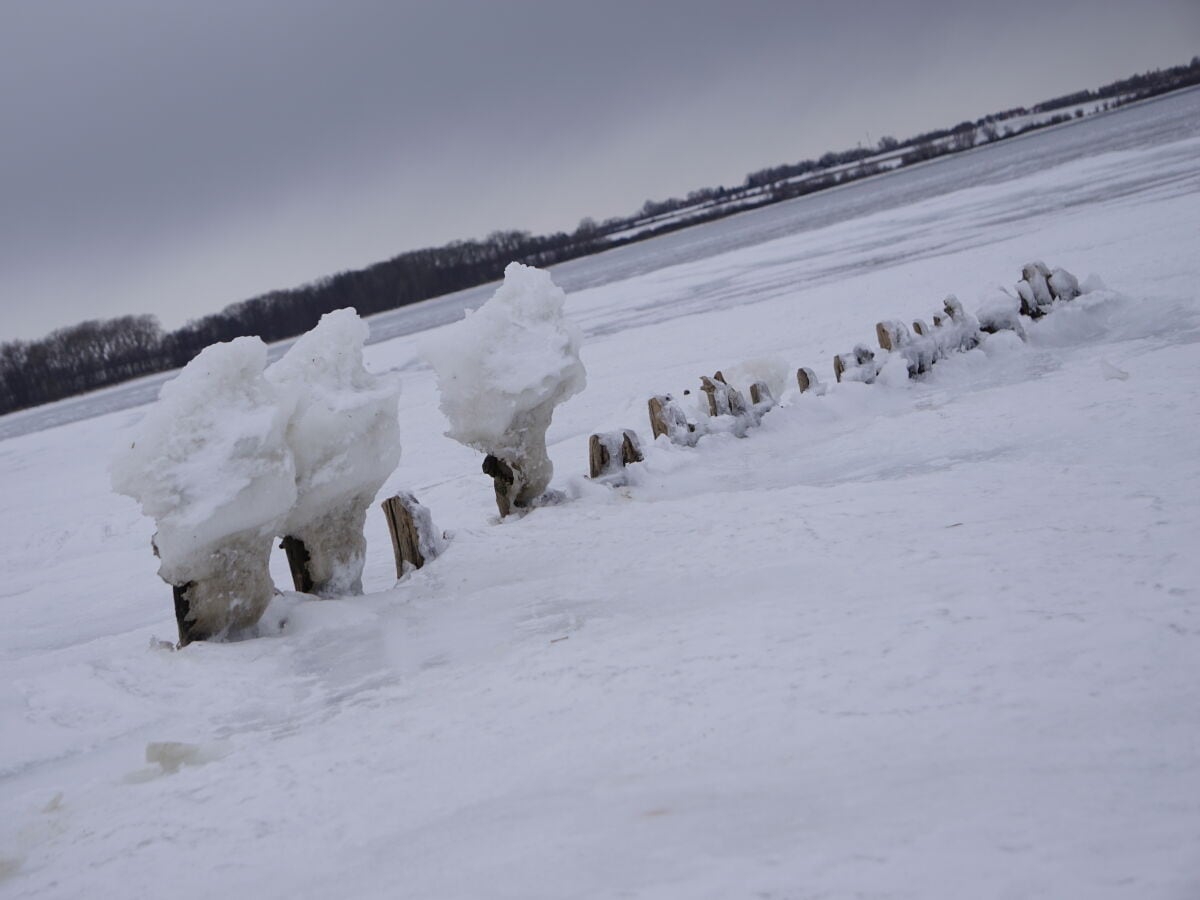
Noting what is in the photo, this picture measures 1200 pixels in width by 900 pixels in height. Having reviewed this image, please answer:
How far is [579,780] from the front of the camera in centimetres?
285

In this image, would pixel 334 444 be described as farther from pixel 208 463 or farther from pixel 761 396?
pixel 761 396

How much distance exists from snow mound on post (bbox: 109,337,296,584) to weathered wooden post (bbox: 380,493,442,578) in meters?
0.93

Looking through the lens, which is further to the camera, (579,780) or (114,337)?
A: (114,337)

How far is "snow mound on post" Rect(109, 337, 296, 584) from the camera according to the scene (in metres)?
4.64

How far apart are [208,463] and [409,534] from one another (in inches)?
55.0

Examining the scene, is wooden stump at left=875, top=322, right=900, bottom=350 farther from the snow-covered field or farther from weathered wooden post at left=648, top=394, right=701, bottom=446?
weathered wooden post at left=648, top=394, right=701, bottom=446

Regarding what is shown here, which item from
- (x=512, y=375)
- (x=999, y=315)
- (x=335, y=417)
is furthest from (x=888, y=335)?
(x=335, y=417)

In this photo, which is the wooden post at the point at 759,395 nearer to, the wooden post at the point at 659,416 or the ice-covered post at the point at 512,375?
the wooden post at the point at 659,416

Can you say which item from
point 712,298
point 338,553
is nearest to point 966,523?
point 338,553

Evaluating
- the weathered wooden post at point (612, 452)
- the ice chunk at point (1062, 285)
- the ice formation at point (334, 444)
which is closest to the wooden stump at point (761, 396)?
the weathered wooden post at point (612, 452)

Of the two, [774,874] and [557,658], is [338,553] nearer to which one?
[557,658]

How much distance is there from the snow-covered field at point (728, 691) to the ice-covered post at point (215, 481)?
0.33 m

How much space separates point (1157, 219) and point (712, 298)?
8.98 metres

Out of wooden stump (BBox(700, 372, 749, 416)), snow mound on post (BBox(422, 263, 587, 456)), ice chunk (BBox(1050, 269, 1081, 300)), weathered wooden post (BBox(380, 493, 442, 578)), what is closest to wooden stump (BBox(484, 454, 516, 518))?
snow mound on post (BBox(422, 263, 587, 456))
